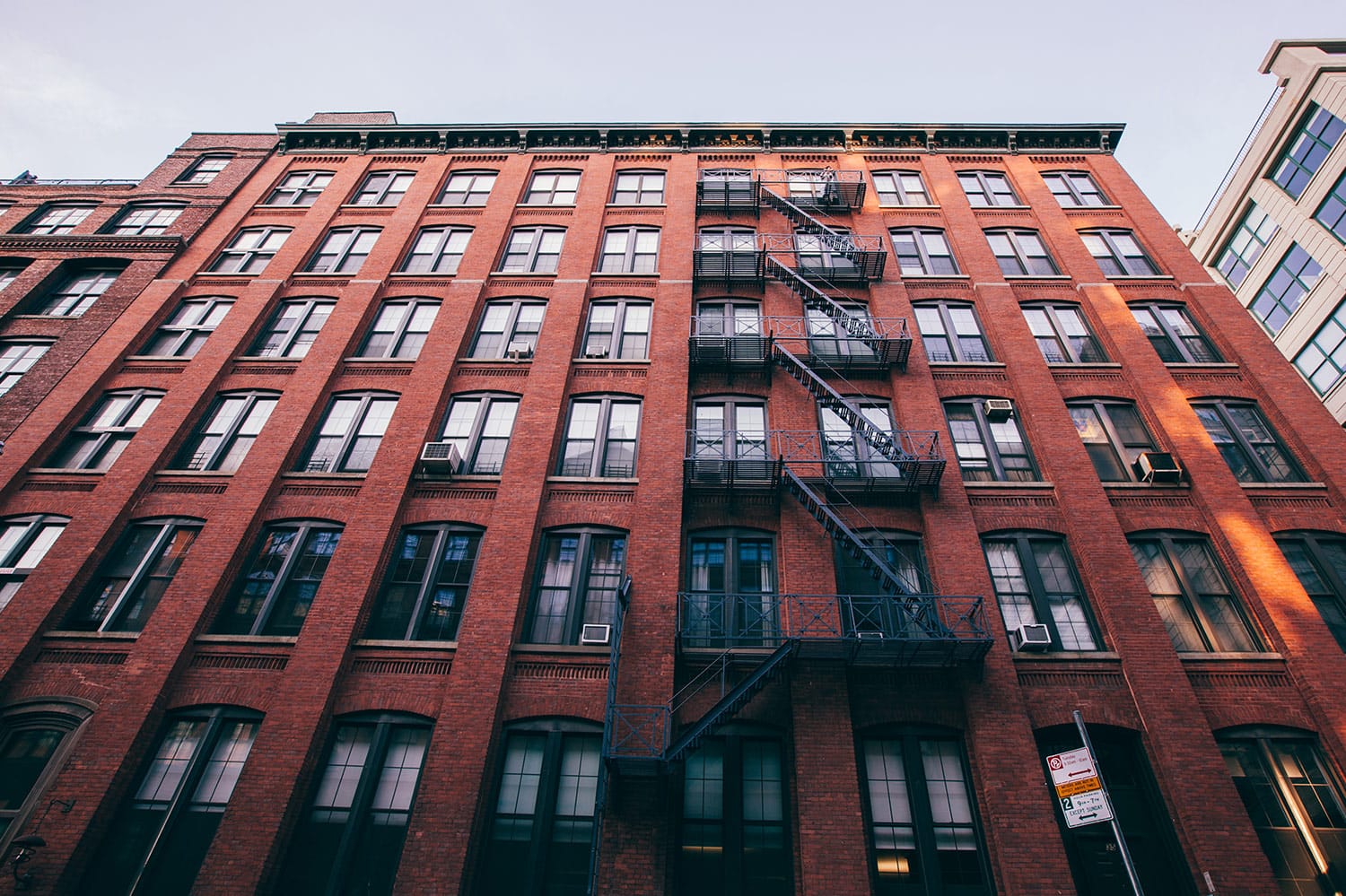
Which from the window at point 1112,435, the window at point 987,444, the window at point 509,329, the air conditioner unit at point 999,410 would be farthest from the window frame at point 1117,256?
the window at point 509,329

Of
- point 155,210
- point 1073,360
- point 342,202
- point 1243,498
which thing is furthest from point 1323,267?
point 155,210

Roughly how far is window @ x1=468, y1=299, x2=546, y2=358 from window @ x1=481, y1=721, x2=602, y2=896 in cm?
1053

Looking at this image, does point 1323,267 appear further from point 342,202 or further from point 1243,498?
point 342,202

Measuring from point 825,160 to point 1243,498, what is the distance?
17.8m

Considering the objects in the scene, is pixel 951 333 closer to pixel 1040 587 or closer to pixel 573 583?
pixel 1040 587

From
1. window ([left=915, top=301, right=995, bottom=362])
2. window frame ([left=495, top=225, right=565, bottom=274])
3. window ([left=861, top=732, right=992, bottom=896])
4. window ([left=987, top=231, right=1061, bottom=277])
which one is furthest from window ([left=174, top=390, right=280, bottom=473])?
window ([left=987, top=231, right=1061, bottom=277])

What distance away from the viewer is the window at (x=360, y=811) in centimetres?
1159

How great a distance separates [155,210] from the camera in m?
25.6

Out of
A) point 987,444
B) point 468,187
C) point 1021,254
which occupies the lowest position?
point 987,444

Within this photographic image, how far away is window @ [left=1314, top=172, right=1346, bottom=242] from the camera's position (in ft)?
85.5

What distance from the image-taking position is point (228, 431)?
17.8m

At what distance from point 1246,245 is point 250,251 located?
43.7 m

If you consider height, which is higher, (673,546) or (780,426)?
(780,426)

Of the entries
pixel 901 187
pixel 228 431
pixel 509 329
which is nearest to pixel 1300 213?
pixel 901 187
